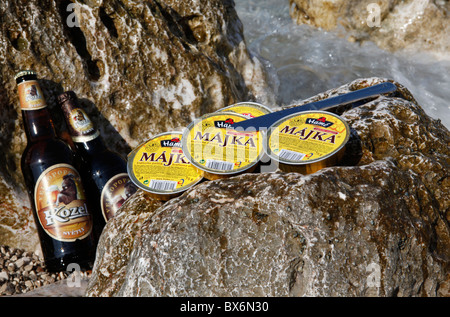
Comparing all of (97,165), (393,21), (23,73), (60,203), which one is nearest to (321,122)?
(97,165)

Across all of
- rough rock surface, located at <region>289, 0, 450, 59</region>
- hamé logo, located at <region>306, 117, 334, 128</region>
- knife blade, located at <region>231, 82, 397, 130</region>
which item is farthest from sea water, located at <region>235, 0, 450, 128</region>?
hamé logo, located at <region>306, 117, 334, 128</region>

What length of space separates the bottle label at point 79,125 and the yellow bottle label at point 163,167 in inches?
33.3

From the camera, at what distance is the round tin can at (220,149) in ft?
7.44

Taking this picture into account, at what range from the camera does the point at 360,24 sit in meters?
6.89

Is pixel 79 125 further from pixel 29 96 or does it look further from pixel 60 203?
pixel 60 203

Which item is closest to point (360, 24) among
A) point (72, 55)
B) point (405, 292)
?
point (72, 55)

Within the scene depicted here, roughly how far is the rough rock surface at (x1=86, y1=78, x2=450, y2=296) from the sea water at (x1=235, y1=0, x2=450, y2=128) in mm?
3433

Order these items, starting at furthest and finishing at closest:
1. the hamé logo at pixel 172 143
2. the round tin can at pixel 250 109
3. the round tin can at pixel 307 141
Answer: the round tin can at pixel 250 109 → the hamé logo at pixel 172 143 → the round tin can at pixel 307 141

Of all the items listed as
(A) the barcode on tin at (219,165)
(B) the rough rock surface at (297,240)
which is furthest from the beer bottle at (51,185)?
(A) the barcode on tin at (219,165)

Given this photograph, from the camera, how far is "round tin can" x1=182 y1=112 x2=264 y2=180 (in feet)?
7.44

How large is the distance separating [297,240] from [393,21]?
5806 millimetres

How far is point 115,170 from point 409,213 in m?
2.16

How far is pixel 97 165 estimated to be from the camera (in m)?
3.40

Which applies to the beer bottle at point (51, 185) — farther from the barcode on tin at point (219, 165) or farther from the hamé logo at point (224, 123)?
the barcode on tin at point (219, 165)
